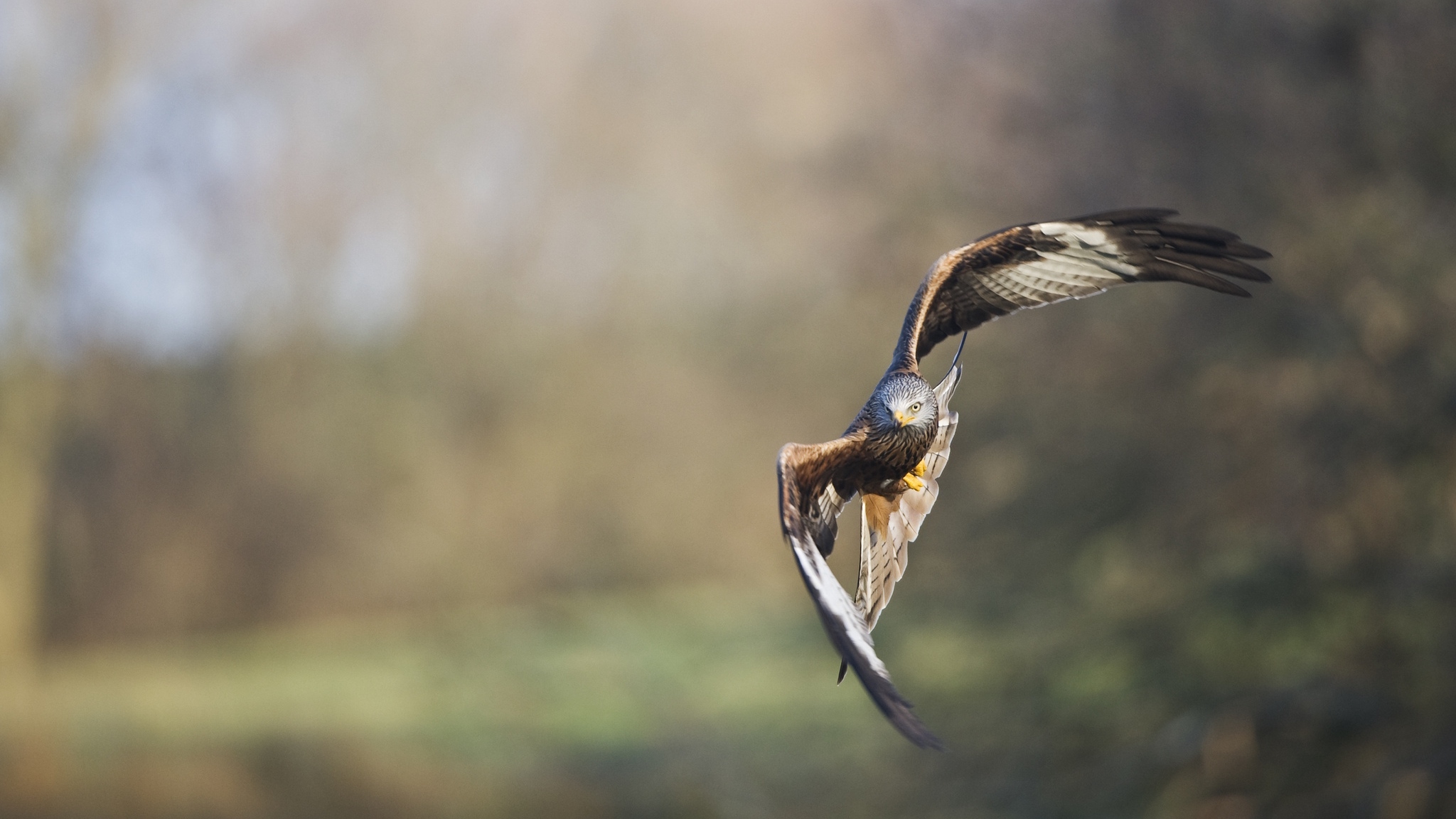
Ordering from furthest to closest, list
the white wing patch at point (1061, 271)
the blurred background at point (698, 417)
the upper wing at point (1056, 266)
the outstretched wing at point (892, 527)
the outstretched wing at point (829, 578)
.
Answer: the blurred background at point (698, 417) → the white wing patch at point (1061, 271) → the upper wing at point (1056, 266) → the outstretched wing at point (892, 527) → the outstretched wing at point (829, 578)

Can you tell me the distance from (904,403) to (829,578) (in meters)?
0.13

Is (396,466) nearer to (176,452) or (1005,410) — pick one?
(176,452)

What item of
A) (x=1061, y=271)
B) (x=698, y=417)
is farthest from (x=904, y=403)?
A: (x=698, y=417)

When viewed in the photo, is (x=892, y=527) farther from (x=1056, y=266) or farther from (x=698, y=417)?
(x=698, y=417)

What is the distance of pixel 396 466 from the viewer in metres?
14.1

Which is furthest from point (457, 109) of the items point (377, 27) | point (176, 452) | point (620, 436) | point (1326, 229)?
point (1326, 229)

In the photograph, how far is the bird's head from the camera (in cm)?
79

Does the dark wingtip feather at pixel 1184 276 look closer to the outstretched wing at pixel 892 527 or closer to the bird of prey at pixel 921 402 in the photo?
the bird of prey at pixel 921 402

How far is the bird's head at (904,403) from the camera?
79cm

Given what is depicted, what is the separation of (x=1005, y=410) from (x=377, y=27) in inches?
316

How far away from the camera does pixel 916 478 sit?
0.80 meters

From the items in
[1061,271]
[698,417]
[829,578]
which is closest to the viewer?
[829,578]

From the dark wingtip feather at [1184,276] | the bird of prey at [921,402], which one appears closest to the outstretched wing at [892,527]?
the bird of prey at [921,402]

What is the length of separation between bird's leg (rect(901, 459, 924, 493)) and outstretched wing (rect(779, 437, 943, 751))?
0.04m
